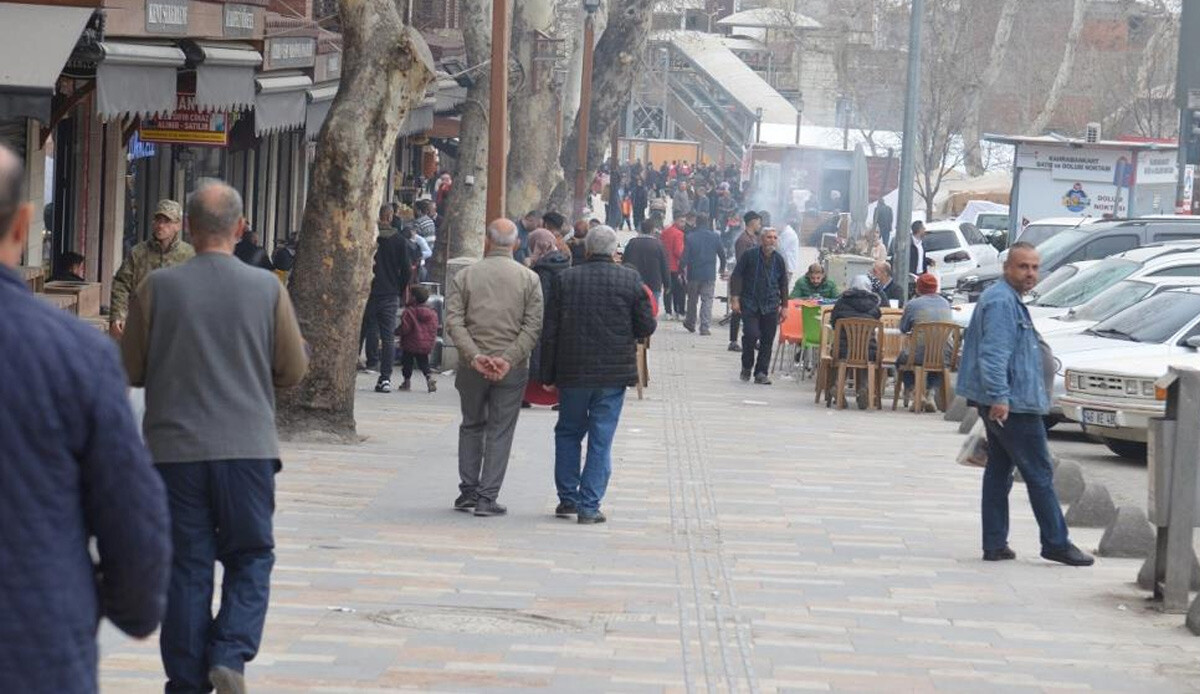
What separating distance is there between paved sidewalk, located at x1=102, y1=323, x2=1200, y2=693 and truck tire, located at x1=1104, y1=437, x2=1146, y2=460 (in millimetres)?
2508

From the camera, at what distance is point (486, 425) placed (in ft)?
37.8

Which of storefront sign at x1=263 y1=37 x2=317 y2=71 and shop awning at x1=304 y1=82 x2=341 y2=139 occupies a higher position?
storefront sign at x1=263 y1=37 x2=317 y2=71

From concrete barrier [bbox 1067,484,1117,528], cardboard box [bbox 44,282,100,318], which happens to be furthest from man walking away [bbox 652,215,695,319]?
concrete barrier [bbox 1067,484,1117,528]

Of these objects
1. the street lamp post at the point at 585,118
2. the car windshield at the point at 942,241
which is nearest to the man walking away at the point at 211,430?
the street lamp post at the point at 585,118

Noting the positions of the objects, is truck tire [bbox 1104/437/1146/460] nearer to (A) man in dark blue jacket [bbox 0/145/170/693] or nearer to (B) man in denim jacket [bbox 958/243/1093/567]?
(B) man in denim jacket [bbox 958/243/1093/567]

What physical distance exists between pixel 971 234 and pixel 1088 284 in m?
22.2

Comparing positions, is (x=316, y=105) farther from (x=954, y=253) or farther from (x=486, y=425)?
(x=954, y=253)

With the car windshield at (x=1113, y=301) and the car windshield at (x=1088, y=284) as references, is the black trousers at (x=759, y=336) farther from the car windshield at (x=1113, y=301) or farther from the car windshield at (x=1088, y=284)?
the car windshield at (x=1113, y=301)

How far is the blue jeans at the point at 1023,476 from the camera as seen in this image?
35.0 ft

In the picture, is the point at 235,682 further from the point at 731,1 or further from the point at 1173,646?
the point at 731,1

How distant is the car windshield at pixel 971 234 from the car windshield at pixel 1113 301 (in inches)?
933

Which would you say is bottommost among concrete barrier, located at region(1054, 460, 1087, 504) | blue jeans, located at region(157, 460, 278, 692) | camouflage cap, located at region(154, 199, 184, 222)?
concrete barrier, located at region(1054, 460, 1087, 504)

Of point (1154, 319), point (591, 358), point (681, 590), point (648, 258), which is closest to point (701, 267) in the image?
point (648, 258)

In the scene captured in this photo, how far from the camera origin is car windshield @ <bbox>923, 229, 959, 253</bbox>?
1676 inches
